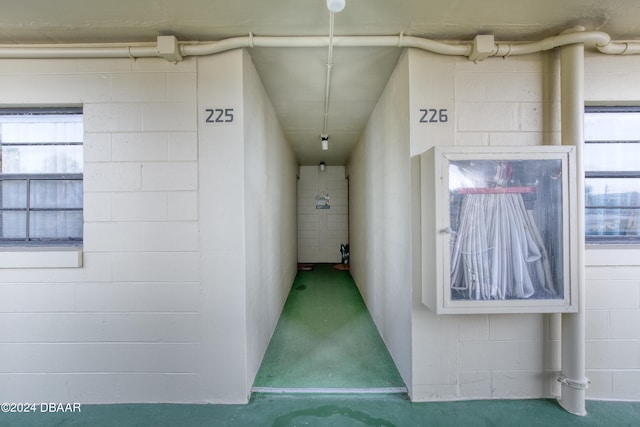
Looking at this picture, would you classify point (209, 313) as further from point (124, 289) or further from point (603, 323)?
point (603, 323)

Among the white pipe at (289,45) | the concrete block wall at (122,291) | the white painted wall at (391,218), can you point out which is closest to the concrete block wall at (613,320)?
the white pipe at (289,45)

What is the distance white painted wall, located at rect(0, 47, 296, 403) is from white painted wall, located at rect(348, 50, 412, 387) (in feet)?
3.97

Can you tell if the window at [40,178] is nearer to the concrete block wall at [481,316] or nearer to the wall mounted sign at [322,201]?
the concrete block wall at [481,316]

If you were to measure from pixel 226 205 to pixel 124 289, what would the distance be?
963 millimetres

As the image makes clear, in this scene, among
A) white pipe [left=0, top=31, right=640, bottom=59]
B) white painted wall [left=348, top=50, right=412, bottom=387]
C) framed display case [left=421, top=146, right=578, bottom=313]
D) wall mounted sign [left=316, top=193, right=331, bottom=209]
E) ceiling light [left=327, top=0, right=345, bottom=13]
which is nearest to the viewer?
ceiling light [left=327, top=0, right=345, bottom=13]

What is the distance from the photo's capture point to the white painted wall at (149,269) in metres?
1.84

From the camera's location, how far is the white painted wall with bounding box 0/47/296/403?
1.84 metres

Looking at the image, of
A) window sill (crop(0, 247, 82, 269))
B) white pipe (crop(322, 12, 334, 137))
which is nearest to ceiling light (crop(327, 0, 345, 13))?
white pipe (crop(322, 12, 334, 137))

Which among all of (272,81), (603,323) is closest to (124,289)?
(272,81)

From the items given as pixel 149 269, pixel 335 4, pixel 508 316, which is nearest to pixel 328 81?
pixel 335 4

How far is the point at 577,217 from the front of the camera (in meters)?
1.70

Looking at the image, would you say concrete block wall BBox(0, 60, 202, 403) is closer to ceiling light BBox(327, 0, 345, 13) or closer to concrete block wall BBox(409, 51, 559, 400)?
ceiling light BBox(327, 0, 345, 13)

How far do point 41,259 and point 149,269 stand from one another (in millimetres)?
770

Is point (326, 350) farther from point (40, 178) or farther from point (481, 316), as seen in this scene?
point (40, 178)
